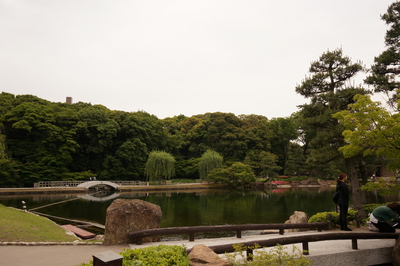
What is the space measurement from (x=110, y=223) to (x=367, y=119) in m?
7.62

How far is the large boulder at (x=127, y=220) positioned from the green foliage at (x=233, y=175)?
98.5ft

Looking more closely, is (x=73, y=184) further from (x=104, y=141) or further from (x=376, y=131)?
(x=376, y=131)

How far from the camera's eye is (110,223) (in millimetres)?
6246

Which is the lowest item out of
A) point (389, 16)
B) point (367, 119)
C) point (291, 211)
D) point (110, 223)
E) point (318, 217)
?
point (291, 211)

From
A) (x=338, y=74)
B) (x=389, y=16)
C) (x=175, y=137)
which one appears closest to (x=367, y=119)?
→ (x=338, y=74)

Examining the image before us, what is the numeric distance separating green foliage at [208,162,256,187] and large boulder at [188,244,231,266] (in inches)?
1280

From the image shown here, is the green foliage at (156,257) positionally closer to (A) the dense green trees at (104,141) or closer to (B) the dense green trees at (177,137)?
(B) the dense green trees at (177,137)

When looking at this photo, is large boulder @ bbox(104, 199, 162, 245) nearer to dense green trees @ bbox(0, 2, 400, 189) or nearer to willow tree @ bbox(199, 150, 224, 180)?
dense green trees @ bbox(0, 2, 400, 189)

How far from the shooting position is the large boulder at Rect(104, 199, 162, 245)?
6211mm

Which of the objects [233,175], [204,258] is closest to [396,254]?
[204,258]

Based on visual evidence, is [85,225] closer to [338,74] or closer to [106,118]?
[338,74]

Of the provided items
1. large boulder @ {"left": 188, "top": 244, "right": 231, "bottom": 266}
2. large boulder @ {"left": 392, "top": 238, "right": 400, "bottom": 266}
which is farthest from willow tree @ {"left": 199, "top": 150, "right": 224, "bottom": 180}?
large boulder @ {"left": 188, "top": 244, "right": 231, "bottom": 266}

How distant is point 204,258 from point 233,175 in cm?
3313

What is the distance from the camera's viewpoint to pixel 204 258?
381cm
